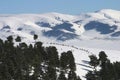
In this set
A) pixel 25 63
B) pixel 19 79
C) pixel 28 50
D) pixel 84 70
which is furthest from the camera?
pixel 84 70

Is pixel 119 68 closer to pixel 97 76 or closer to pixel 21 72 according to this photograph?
pixel 97 76

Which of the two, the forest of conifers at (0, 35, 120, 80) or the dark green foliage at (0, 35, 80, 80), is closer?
the dark green foliage at (0, 35, 80, 80)

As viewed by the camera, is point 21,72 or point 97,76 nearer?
point 21,72

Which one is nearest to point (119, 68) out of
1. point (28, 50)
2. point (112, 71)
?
point (112, 71)

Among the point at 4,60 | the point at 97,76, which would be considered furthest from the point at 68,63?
the point at 4,60

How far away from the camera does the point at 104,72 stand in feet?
479

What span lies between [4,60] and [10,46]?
22.4 metres

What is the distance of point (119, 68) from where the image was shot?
156250mm

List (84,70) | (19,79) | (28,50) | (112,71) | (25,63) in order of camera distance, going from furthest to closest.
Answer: (84,70)
(28,50)
(112,71)
(25,63)
(19,79)

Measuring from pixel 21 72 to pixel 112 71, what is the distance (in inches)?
1363

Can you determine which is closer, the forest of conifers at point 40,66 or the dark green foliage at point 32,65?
the dark green foliage at point 32,65

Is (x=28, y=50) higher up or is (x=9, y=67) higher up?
(x=28, y=50)

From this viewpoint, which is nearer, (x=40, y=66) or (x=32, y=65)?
(x=32, y=65)

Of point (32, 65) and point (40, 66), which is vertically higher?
point (32, 65)
